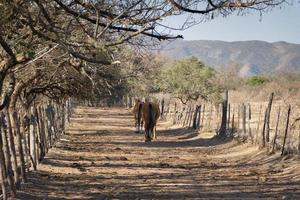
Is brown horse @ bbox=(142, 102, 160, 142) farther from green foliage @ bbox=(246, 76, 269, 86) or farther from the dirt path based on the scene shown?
green foliage @ bbox=(246, 76, 269, 86)

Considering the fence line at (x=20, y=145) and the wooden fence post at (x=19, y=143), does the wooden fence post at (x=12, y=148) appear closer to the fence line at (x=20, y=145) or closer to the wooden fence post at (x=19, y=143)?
the fence line at (x=20, y=145)

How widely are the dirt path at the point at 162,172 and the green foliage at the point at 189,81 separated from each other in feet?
83.3

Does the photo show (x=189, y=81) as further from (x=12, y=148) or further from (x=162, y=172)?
(x=12, y=148)

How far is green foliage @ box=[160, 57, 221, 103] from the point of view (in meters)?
47.4

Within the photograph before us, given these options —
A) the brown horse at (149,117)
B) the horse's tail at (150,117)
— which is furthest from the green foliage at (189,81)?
the horse's tail at (150,117)

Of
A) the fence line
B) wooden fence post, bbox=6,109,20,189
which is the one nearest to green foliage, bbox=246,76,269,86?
the fence line

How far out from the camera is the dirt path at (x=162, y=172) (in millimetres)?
11328

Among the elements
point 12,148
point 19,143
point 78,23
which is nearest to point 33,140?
point 19,143

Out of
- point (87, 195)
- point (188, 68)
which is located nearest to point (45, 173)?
point (87, 195)

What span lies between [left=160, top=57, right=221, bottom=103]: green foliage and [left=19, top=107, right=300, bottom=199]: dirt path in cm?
2538

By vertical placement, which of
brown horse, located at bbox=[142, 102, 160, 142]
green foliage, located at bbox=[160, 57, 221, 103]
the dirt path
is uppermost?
green foliage, located at bbox=[160, 57, 221, 103]

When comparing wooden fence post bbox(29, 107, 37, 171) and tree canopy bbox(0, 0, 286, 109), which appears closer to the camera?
tree canopy bbox(0, 0, 286, 109)

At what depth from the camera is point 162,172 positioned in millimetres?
14289

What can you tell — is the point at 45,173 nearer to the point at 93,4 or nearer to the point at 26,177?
the point at 26,177
